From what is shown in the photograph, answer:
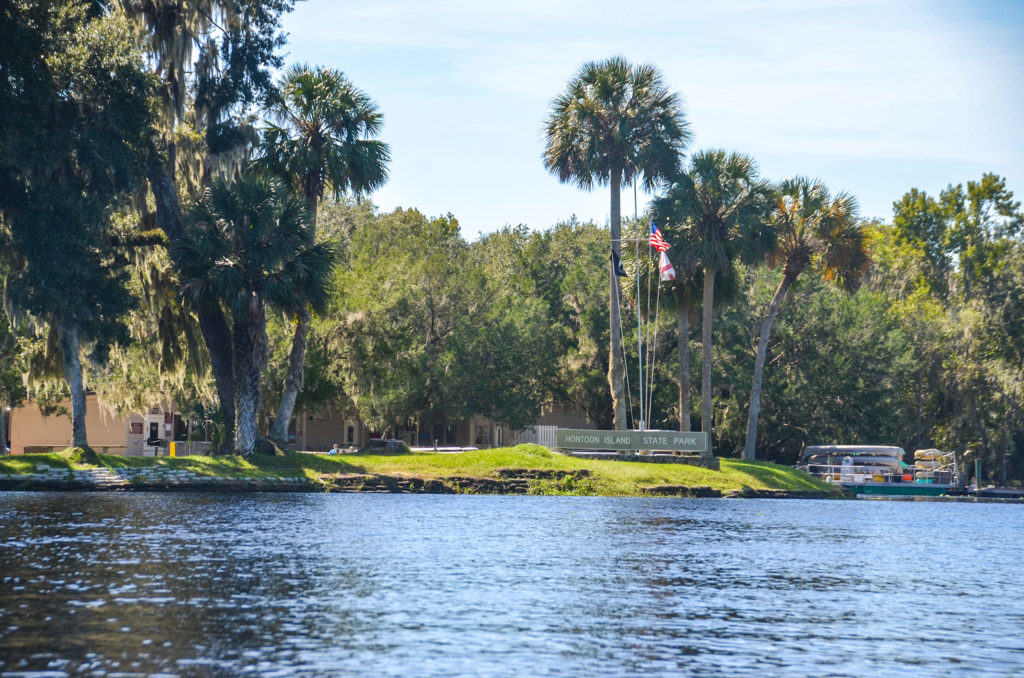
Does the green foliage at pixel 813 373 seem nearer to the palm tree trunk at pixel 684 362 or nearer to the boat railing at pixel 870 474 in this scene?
the boat railing at pixel 870 474

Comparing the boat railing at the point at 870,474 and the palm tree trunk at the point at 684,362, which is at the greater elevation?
the palm tree trunk at the point at 684,362

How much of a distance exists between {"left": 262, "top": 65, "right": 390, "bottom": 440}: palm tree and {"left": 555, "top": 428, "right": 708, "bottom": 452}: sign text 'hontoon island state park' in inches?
505

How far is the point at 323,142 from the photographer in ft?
154

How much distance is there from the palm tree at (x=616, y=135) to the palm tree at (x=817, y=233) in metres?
7.13

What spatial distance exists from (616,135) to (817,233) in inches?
476

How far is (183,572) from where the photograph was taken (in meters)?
19.0

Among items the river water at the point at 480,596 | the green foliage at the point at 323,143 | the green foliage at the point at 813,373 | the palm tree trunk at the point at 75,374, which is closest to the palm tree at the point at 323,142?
the green foliage at the point at 323,143

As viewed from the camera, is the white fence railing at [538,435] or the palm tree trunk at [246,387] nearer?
the palm tree trunk at [246,387]

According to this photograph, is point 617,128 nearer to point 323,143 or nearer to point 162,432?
point 323,143

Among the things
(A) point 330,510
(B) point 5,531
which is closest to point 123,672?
(B) point 5,531

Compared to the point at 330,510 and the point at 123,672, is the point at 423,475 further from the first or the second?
the point at 123,672

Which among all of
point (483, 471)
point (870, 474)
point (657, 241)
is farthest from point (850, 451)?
point (483, 471)

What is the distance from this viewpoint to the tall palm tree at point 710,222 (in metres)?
55.1


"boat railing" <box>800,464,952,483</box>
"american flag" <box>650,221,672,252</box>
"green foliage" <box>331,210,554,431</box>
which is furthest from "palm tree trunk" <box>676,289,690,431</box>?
"green foliage" <box>331,210,554,431</box>
